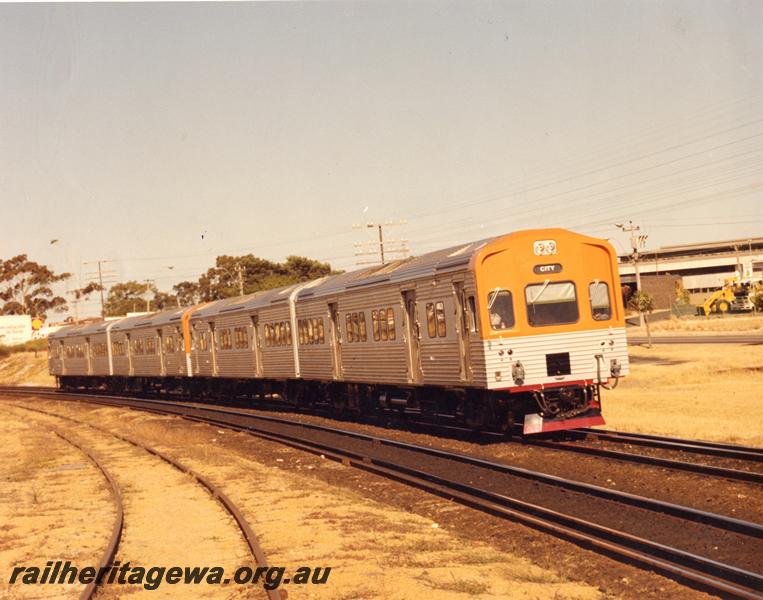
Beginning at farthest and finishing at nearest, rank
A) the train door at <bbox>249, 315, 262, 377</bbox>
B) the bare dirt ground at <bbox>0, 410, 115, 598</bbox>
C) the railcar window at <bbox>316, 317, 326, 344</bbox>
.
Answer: the train door at <bbox>249, 315, 262, 377</bbox>
the railcar window at <bbox>316, 317, 326, 344</bbox>
the bare dirt ground at <bbox>0, 410, 115, 598</bbox>

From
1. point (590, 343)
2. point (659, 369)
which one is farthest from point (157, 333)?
point (590, 343)

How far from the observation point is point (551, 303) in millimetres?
16422

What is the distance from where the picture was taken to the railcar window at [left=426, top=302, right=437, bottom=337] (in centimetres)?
1791

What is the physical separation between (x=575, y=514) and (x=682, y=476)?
2441mm

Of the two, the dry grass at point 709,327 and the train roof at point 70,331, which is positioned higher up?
the train roof at point 70,331

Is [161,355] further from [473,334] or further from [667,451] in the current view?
[667,451]

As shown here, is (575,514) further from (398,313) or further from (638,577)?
(398,313)

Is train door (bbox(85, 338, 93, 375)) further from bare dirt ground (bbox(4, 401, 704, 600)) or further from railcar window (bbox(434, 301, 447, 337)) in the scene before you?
railcar window (bbox(434, 301, 447, 337))

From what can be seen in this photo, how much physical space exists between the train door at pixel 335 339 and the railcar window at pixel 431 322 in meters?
5.24

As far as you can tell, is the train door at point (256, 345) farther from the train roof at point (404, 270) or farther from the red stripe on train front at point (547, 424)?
the red stripe on train front at point (547, 424)

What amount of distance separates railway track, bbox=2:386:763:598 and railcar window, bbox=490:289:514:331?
2.46 m

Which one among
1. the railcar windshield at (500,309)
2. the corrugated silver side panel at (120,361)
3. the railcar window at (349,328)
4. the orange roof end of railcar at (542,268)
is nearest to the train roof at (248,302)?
the railcar window at (349,328)

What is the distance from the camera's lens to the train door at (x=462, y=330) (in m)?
16.5

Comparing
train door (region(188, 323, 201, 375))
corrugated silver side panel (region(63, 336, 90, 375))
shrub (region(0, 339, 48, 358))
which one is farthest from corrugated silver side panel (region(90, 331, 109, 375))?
shrub (region(0, 339, 48, 358))
